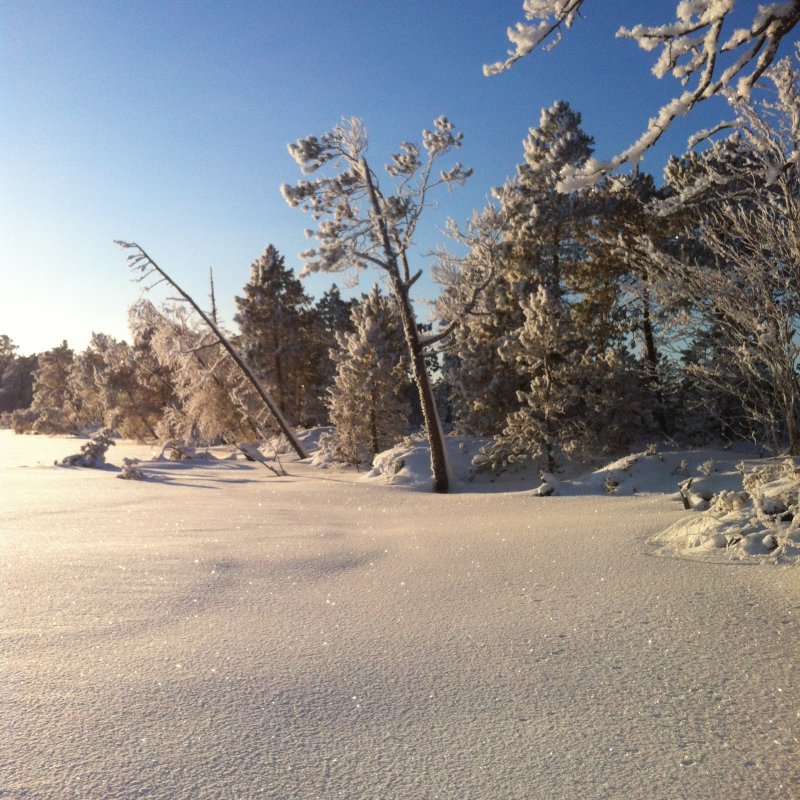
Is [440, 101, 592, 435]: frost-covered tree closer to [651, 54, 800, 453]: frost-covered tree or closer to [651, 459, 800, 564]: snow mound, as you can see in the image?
[651, 54, 800, 453]: frost-covered tree

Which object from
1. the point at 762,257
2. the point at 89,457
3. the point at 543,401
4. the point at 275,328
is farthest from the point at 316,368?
the point at 762,257

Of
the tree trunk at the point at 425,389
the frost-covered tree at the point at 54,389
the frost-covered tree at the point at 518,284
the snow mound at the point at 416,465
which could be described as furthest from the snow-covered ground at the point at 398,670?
the frost-covered tree at the point at 54,389

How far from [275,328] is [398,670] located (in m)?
33.3

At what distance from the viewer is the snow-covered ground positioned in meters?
1.91

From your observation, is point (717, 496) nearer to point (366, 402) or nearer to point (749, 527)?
point (749, 527)

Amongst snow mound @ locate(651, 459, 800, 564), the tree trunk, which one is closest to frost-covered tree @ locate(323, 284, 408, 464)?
the tree trunk

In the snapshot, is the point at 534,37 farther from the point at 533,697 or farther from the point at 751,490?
the point at 751,490

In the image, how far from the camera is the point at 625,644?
114 inches

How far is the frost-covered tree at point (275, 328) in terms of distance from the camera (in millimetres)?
33812

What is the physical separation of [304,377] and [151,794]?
1416 inches

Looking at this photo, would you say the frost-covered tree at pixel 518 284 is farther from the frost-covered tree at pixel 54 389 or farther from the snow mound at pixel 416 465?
the frost-covered tree at pixel 54 389

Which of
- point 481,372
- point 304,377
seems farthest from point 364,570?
point 304,377

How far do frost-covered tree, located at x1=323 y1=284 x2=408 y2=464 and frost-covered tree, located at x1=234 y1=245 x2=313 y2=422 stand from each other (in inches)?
465

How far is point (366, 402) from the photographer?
2102 centimetres
